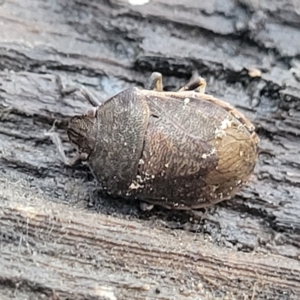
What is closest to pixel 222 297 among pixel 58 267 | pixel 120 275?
pixel 120 275

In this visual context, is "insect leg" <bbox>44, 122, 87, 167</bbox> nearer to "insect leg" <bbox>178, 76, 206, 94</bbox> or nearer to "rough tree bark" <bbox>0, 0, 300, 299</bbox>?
"rough tree bark" <bbox>0, 0, 300, 299</bbox>

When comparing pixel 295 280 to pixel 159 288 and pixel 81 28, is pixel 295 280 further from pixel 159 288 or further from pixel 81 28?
pixel 81 28

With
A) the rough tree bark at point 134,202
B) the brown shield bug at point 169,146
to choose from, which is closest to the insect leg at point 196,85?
the brown shield bug at point 169,146

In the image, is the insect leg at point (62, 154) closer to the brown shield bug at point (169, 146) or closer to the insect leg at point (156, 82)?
the brown shield bug at point (169, 146)

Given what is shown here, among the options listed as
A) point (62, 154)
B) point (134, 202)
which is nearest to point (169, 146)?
point (134, 202)

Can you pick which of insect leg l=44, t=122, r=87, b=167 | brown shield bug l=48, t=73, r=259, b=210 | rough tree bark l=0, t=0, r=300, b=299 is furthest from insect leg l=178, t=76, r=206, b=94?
insect leg l=44, t=122, r=87, b=167
